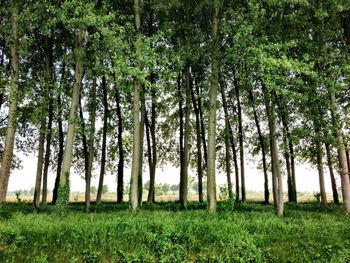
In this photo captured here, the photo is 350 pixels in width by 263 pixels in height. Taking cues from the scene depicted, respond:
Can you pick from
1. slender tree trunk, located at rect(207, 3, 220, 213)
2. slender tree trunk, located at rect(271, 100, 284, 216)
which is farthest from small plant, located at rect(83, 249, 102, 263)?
slender tree trunk, located at rect(271, 100, 284, 216)

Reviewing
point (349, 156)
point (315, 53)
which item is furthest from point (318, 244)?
point (349, 156)

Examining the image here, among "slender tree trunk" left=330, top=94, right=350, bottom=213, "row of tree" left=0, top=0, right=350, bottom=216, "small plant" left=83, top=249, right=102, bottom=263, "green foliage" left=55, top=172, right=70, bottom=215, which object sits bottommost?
"small plant" left=83, top=249, right=102, bottom=263

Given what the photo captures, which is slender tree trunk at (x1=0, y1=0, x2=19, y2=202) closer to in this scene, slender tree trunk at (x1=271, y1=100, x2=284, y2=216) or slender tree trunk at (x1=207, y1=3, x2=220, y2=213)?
slender tree trunk at (x1=207, y1=3, x2=220, y2=213)

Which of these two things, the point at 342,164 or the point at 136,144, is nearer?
the point at 136,144

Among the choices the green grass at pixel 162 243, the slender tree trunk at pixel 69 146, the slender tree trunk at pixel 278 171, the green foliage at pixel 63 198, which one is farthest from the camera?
the slender tree trunk at pixel 278 171

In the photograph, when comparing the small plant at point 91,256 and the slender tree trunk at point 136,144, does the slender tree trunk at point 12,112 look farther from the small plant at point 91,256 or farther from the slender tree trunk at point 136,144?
the small plant at point 91,256

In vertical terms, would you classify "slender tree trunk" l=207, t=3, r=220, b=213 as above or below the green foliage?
above

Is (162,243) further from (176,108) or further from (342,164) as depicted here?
(176,108)

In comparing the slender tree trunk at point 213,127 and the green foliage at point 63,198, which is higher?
the slender tree trunk at point 213,127

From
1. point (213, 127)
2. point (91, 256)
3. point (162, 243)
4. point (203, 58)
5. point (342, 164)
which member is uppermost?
point (203, 58)

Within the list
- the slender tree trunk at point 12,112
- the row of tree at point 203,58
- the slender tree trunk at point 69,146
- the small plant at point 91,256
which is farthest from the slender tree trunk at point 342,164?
the slender tree trunk at point 12,112

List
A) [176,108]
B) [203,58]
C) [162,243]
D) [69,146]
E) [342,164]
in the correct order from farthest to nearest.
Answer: [176,108]
[203,58]
[342,164]
[69,146]
[162,243]

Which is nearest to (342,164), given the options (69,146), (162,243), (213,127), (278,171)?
(278,171)

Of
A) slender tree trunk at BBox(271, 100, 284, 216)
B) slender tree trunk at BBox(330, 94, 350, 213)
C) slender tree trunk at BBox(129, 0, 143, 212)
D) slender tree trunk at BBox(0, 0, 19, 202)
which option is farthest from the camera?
slender tree trunk at BBox(330, 94, 350, 213)
